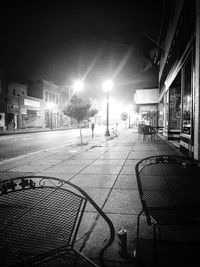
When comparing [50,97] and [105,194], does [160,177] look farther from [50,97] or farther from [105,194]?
[50,97]

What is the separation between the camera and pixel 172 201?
3.66m

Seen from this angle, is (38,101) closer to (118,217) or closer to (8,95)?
(8,95)

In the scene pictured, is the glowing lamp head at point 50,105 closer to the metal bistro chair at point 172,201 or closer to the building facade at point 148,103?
the building facade at point 148,103

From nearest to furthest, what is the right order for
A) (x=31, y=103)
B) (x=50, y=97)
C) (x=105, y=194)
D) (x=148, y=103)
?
1. (x=105, y=194)
2. (x=148, y=103)
3. (x=31, y=103)
4. (x=50, y=97)

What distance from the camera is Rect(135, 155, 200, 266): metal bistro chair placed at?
2.32 meters

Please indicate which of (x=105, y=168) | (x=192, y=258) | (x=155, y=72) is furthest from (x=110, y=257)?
(x=155, y=72)

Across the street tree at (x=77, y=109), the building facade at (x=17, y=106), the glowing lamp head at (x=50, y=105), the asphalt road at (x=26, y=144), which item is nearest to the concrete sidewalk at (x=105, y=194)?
the asphalt road at (x=26, y=144)

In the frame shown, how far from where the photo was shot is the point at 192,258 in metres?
2.12

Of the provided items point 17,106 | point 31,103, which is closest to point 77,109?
point 17,106

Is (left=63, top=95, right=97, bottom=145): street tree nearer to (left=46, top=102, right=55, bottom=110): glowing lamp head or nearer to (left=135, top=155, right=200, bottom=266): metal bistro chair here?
(left=135, top=155, right=200, bottom=266): metal bistro chair

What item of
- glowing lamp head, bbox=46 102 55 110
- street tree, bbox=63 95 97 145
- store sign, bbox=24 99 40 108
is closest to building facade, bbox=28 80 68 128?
glowing lamp head, bbox=46 102 55 110

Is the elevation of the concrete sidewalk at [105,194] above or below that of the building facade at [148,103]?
below

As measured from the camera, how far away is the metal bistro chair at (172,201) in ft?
7.61

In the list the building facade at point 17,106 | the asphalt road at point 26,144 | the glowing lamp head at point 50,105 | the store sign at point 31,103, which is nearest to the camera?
the asphalt road at point 26,144
